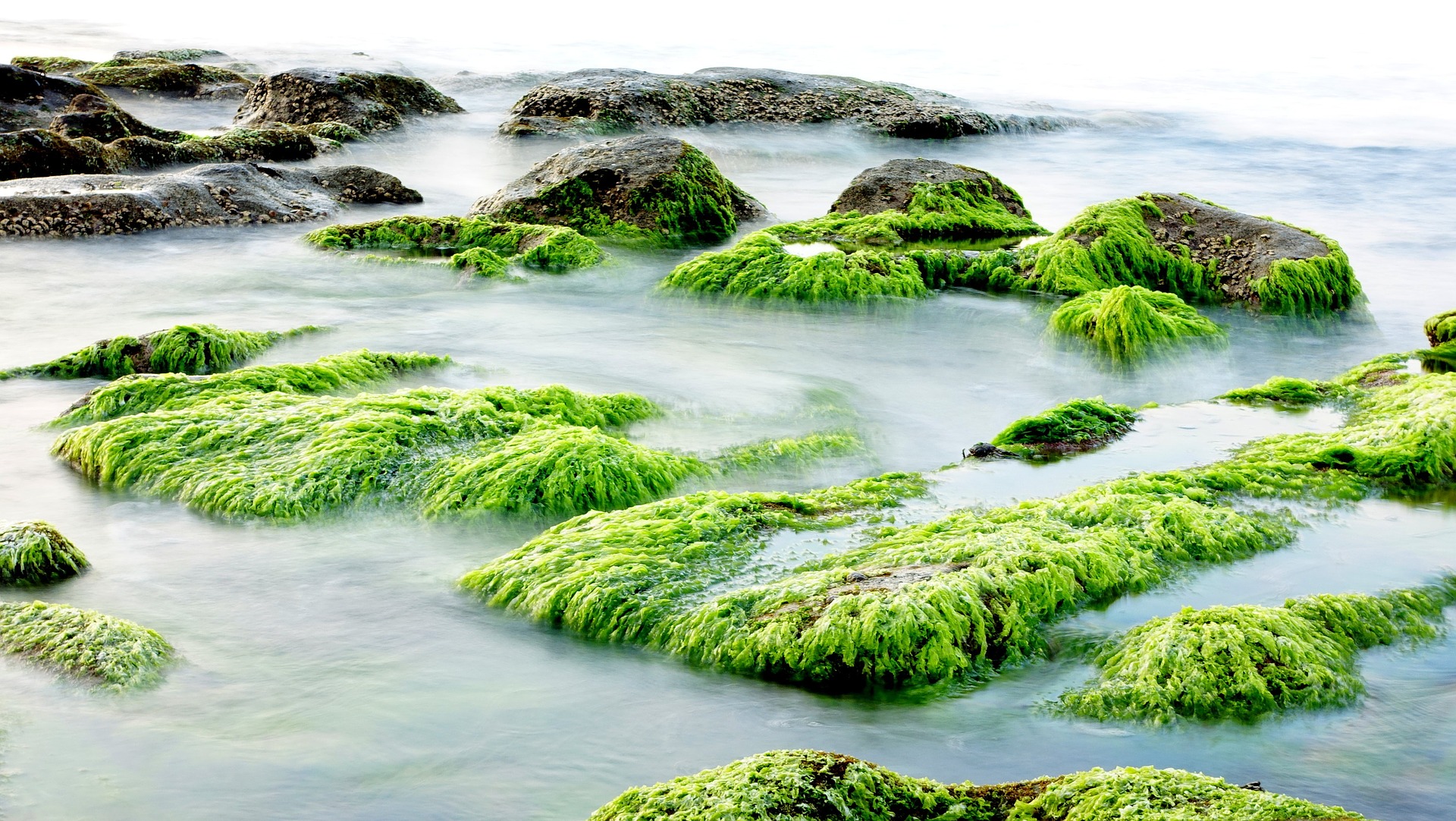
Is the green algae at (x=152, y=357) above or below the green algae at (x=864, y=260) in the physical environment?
below

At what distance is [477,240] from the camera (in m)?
9.84

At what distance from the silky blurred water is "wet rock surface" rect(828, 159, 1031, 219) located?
1771 millimetres

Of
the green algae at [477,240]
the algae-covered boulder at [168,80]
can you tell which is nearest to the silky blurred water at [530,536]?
the green algae at [477,240]

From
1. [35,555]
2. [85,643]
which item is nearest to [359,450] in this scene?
[35,555]

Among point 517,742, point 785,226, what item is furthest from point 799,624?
point 785,226

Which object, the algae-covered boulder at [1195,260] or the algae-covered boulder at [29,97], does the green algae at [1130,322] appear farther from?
the algae-covered boulder at [29,97]

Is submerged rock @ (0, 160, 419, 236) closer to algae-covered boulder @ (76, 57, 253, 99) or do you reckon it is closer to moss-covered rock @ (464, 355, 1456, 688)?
moss-covered rock @ (464, 355, 1456, 688)

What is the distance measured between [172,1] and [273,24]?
8.24m

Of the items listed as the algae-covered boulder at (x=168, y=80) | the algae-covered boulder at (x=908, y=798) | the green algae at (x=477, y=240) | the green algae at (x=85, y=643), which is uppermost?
the algae-covered boulder at (x=168, y=80)

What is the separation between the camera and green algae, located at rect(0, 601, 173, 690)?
345cm

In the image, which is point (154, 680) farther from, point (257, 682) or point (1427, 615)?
point (1427, 615)

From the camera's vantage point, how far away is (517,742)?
328 centimetres

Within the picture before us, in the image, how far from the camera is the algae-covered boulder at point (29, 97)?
12.9 m

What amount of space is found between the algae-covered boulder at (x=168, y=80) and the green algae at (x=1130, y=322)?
1462cm
